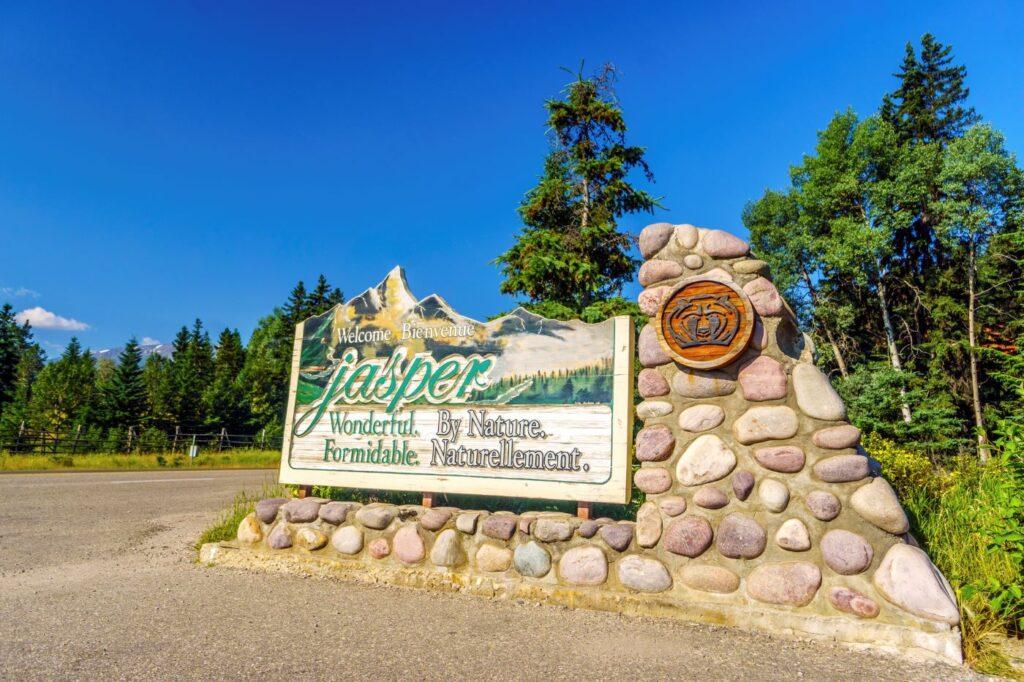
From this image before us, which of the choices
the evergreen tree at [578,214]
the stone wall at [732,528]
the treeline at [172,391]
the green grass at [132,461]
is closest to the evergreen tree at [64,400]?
the treeline at [172,391]

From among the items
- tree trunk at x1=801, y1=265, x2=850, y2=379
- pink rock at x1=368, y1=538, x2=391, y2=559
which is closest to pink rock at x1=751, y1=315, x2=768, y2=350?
pink rock at x1=368, y1=538, x2=391, y2=559

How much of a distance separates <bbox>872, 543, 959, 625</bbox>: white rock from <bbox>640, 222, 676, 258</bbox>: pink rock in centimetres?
241

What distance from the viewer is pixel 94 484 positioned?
10.8 meters

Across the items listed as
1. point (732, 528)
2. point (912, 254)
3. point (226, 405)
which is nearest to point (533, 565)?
point (732, 528)

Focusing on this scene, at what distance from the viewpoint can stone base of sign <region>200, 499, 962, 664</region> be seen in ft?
10.3

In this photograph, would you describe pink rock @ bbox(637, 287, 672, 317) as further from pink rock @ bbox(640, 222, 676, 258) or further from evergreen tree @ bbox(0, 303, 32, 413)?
evergreen tree @ bbox(0, 303, 32, 413)

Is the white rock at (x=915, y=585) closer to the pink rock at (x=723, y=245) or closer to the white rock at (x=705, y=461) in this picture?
the white rock at (x=705, y=461)

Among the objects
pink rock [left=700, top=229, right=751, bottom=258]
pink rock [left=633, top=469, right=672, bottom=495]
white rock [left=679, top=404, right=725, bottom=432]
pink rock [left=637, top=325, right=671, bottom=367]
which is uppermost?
pink rock [left=700, top=229, right=751, bottom=258]

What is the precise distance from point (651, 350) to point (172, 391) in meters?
38.5

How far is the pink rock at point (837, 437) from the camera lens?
3344mm

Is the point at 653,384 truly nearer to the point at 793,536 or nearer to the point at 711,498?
the point at 711,498

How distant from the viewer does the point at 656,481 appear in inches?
148

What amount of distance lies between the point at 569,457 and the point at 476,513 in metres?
0.86

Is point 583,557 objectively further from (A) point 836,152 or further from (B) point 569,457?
(A) point 836,152
